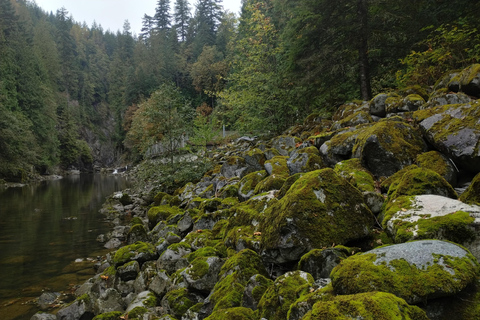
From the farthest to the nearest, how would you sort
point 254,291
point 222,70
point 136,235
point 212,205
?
point 222,70 < point 136,235 < point 212,205 < point 254,291

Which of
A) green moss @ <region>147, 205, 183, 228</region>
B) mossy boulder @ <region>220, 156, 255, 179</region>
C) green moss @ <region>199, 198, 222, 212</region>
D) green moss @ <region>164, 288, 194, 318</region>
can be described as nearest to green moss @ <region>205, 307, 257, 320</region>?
green moss @ <region>164, 288, 194, 318</region>

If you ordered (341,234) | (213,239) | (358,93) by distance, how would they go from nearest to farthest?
(341,234) → (213,239) → (358,93)

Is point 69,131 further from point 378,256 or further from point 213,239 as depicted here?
point 378,256

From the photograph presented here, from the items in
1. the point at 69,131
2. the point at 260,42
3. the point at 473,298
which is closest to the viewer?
the point at 473,298

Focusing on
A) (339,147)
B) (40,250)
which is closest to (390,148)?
(339,147)

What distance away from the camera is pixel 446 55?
995 centimetres

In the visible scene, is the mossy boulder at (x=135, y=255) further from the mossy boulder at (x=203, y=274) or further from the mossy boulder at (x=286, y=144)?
the mossy boulder at (x=286, y=144)

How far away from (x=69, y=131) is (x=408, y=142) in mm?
61089

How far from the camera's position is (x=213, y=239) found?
262 inches

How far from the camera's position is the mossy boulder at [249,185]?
25.6 feet

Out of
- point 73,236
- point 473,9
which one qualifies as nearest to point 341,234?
point 73,236

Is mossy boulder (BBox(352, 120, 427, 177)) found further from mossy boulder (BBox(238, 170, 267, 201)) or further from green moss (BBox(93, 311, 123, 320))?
green moss (BBox(93, 311, 123, 320))

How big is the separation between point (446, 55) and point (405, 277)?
1017cm

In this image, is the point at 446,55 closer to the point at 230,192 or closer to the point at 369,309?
the point at 230,192
